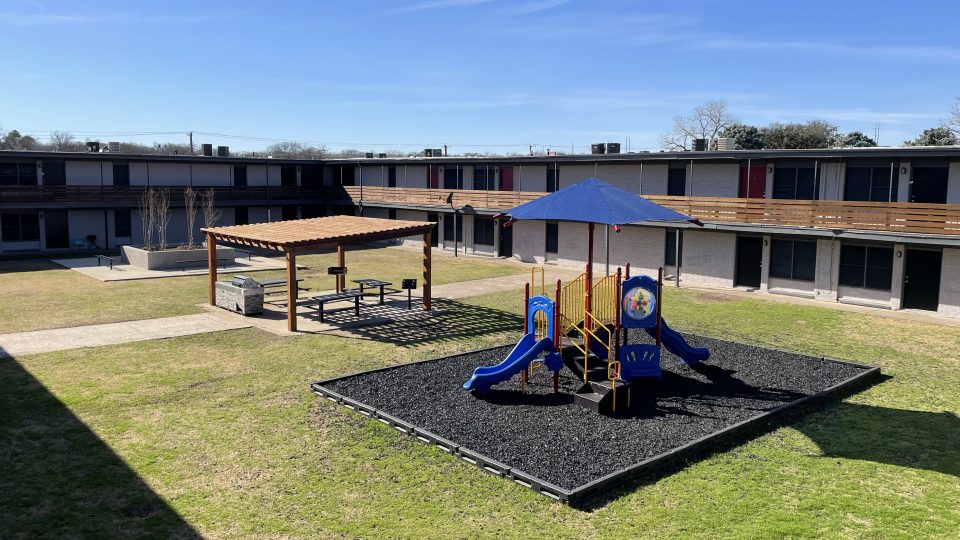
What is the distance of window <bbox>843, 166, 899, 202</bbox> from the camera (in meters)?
26.5

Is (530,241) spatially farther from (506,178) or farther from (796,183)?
(796,183)

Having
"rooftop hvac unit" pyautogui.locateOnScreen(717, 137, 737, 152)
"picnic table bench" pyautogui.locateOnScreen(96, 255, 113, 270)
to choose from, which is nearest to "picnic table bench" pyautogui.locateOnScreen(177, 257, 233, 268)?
"picnic table bench" pyautogui.locateOnScreen(96, 255, 113, 270)

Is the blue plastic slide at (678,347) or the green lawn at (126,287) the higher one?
the blue plastic slide at (678,347)

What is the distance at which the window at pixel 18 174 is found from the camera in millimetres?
40594

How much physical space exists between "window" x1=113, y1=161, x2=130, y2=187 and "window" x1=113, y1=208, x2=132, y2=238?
166 cm

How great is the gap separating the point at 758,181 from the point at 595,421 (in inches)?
806

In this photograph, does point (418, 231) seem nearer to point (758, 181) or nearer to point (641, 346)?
point (641, 346)

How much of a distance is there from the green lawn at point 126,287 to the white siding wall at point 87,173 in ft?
23.4

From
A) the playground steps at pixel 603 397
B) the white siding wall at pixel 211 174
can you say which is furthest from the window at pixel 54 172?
the playground steps at pixel 603 397

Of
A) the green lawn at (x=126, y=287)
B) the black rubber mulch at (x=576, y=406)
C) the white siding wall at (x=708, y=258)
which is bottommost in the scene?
the black rubber mulch at (x=576, y=406)

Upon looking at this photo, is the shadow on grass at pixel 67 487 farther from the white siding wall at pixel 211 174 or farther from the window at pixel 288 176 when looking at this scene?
the window at pixel 288 176

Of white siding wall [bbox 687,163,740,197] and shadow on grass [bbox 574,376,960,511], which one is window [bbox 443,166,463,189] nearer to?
white siding wall [bbox 687,163,740,197]

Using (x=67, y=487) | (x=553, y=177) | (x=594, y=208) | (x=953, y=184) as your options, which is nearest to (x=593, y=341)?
(x=594, y=208)

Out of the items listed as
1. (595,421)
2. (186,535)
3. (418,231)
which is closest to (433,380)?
(595,421)
